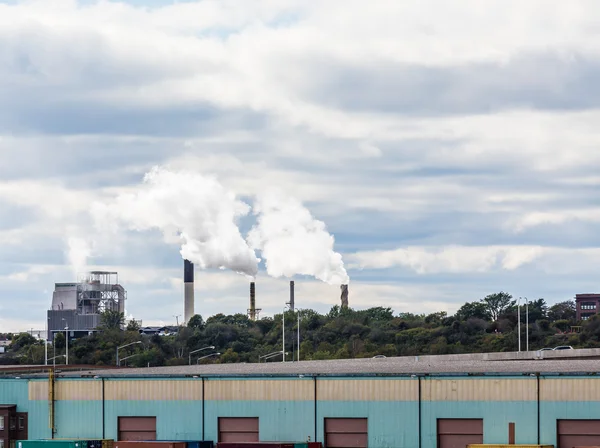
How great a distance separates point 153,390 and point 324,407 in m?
11.3

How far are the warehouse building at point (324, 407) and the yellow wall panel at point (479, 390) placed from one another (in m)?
0.06

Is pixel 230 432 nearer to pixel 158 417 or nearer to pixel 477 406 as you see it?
pixel 158 417

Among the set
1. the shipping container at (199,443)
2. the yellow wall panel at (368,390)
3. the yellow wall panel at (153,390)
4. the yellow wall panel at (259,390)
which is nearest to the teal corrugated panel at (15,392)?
the yellow wall panel at (153,390)

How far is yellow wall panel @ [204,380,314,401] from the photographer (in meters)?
74.4

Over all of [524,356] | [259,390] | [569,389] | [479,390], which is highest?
[524,356]

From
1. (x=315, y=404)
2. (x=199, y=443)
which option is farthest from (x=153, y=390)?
(x=315, y=404)

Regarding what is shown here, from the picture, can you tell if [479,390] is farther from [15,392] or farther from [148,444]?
[15,392]

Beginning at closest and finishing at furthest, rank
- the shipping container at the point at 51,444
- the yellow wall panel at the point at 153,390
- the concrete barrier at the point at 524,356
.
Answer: the shipping container at the point at 51,444, the yellow wall panel at the point at 153,390, the concrete barrier at the point at 524,356

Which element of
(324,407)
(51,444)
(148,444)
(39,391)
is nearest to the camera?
(148,444)

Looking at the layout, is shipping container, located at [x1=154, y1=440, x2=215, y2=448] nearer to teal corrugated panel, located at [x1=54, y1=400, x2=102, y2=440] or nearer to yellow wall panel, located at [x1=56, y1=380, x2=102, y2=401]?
teal corrugated panel, located at [x1=54, y1=400, x2=102, y2=440]

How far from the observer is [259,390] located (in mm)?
75375

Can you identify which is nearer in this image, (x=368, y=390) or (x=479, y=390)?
(x=479, y=390)

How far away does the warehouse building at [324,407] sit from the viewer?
6950 centimetres

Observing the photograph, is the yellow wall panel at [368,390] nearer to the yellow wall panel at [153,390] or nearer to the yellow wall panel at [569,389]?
the yellow wall panel at [569,389]
